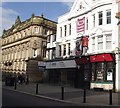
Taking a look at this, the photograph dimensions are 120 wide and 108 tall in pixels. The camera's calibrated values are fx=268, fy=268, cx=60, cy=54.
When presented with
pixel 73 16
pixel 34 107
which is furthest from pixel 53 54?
pixel 34 107

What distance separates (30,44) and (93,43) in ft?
82.9

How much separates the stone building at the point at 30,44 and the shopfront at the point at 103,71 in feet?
71.0

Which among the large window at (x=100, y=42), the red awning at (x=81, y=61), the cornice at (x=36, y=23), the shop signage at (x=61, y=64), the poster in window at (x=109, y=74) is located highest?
the cornice at (x=36, y=23)

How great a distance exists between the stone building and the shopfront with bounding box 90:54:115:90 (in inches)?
852

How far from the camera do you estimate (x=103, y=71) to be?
98.1 feet

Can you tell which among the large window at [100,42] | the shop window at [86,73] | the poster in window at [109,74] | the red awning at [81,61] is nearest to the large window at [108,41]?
the large window at [100,42]

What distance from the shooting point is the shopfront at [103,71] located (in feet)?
95.0

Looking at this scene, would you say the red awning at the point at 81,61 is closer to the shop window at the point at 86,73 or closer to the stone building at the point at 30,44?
the shop window at the point at 86,73

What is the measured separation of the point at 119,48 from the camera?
91.9ft

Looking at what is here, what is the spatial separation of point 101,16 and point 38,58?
23.6m

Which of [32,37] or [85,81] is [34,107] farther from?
[32,37]

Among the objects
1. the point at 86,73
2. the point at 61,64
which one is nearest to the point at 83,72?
the point at 86,73

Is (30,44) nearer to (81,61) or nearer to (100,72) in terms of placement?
(81,61)

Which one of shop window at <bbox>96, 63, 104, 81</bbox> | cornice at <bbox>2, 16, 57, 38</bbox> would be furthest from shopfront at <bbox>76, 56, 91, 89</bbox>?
cornice at <bbox>2, 16, 57, 38</bbox>
